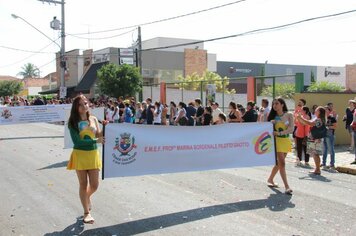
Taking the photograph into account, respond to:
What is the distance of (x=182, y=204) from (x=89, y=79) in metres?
37.8

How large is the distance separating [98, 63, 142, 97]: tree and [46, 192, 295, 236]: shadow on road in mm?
23602

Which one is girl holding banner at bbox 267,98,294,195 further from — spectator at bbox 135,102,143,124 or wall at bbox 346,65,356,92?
wall at bbox 346,65,356,92

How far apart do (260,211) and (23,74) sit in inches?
5428

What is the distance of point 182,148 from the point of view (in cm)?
711

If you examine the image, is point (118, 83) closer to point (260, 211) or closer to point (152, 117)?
point (152, 117)

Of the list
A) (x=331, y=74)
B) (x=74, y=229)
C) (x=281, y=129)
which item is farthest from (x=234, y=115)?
(x=331, y=74)

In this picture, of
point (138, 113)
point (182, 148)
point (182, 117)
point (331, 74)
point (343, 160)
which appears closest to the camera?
point (182, 148)

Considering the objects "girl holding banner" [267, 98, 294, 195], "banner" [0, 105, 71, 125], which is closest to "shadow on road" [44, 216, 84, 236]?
"girl holding banner" [267, 98, 294, 195]

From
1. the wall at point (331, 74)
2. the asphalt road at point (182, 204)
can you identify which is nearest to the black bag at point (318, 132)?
the asphalt road at point (182, 204)

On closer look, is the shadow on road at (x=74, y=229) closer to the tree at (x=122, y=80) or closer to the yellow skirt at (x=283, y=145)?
the yellow skirt at (x=283, y=145)

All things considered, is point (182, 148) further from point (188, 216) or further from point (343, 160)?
point (343, 160)

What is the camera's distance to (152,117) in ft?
57.7

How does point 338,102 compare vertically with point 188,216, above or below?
above

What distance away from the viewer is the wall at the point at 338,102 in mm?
15602
